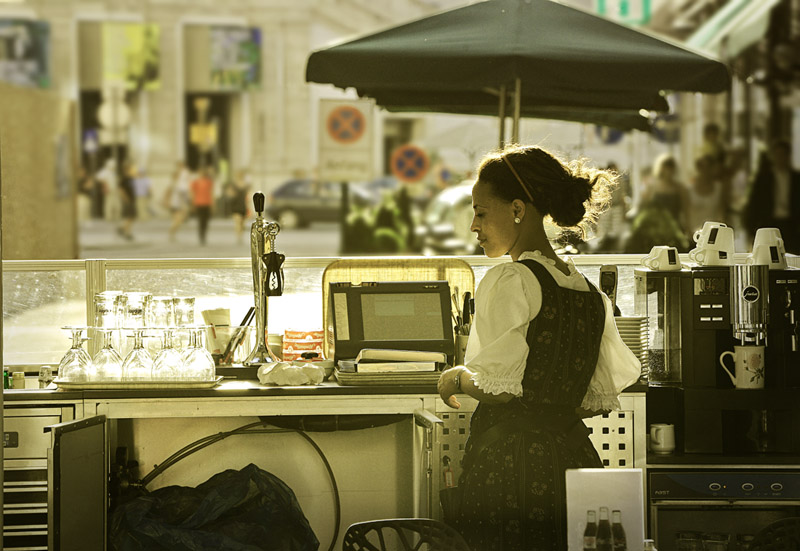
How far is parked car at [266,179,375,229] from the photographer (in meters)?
13.7

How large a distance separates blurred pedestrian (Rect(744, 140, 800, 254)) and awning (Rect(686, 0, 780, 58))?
1.21 m

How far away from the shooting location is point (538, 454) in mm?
2865

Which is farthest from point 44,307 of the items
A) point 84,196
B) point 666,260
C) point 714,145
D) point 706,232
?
point 714,145

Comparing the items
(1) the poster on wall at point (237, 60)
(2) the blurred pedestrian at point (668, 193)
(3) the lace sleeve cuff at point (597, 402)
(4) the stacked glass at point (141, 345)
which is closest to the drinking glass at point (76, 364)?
(4) the stacked glass at point (141, 345)

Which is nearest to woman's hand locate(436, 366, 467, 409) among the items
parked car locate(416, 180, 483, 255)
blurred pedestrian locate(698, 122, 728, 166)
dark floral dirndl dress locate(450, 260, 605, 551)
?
dark floral dirndl dress locate(450, 260, 605, 551)

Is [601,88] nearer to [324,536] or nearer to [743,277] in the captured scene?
[743,277]

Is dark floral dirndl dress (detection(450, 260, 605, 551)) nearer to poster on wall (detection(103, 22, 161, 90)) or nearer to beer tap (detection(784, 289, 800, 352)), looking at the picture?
beer tap (detection(784, 289, 800, 352))

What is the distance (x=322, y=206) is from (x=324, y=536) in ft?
31.5

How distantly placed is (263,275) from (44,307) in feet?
3.38

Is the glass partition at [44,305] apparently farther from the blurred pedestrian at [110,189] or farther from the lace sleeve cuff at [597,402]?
the blurred pedestrian at [110,189]

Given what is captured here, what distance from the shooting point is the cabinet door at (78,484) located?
10.9ft

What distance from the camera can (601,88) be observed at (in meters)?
4.28

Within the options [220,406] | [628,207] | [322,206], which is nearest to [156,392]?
[220,406]

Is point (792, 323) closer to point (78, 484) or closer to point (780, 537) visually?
point (780, 537)
